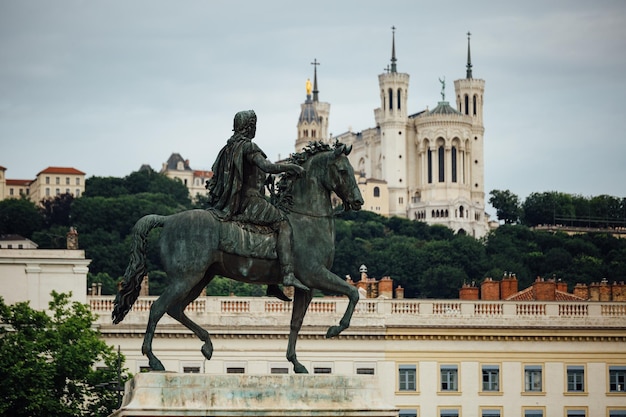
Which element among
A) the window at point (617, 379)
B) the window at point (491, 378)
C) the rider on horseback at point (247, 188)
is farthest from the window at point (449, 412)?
the rider on horseback at point (247, 188)

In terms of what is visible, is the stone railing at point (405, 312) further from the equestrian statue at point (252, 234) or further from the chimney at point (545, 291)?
the equestrian statue at point (252, 234)

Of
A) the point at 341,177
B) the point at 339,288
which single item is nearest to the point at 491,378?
the point at 341,177

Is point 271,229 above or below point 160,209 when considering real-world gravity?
below

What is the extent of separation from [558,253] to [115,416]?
6437 inches

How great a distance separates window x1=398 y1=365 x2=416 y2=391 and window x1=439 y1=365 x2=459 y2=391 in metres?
0.95

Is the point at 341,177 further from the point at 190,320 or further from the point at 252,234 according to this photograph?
the point at 190,320

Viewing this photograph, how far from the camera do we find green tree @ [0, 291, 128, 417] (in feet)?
163

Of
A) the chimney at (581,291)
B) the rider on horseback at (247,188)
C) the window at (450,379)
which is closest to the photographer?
the rider on horseback at (247,188)

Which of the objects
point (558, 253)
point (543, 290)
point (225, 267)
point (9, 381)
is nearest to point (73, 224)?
point (558, 253)

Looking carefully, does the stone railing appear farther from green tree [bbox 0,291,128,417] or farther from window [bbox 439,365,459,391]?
green tree [bbox 0,291,128,417]

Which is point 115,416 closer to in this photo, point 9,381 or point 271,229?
point 271,229

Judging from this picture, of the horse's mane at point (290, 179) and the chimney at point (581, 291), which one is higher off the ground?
the chimney at point (581, 291)

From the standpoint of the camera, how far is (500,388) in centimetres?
6394

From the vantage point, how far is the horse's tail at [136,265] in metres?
24.4
